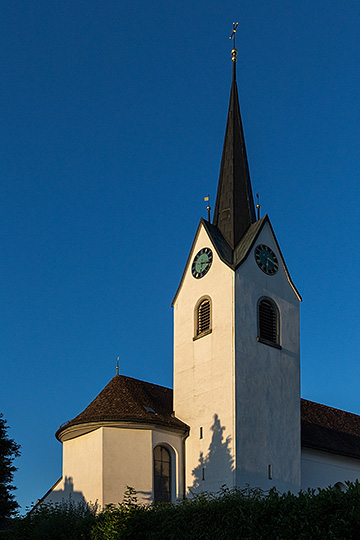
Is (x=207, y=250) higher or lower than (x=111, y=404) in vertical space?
higher

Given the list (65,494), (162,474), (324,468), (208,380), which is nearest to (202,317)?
(208,380)

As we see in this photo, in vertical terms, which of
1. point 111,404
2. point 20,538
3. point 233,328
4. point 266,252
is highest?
point 266,252

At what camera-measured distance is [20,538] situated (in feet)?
99.7

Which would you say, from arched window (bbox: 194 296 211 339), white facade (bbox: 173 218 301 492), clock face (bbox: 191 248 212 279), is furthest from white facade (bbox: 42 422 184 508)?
clock face (bbox: 191 248 212 279)

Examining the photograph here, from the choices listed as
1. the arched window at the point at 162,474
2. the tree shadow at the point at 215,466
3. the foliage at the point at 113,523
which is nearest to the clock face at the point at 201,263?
the tree shadow at the point at 215,466

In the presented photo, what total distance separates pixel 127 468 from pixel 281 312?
1138cm

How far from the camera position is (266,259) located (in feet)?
134

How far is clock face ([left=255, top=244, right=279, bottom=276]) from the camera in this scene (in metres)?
40.3

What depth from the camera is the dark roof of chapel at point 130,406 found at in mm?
35531

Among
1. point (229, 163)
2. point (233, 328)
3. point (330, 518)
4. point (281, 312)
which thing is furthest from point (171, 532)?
point (229, 163)

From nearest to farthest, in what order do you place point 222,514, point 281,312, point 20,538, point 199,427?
1. point 222,514
2. point 20,538
3. point 199,427
4. point 281,312

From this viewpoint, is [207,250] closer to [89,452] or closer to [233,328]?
[233,328]

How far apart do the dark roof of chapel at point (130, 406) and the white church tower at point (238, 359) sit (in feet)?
3.48

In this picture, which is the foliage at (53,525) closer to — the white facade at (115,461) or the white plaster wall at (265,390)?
the white facade at (115,461)
